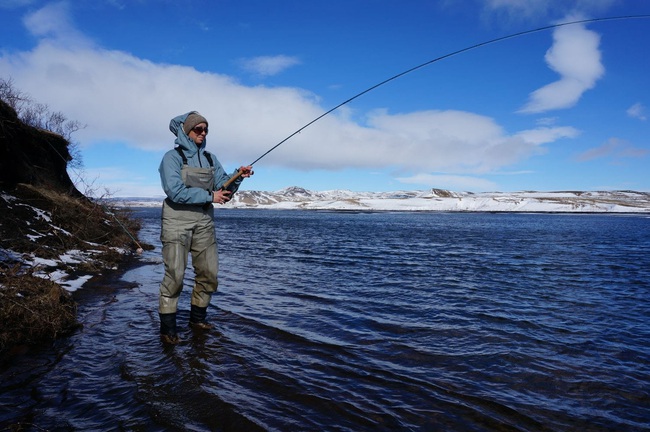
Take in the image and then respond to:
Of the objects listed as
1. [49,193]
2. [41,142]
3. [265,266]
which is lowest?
[265,266]

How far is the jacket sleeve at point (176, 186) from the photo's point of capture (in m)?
5.62

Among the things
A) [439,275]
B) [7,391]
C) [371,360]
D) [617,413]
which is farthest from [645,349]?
[7,391]

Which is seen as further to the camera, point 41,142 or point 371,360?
point 41,142

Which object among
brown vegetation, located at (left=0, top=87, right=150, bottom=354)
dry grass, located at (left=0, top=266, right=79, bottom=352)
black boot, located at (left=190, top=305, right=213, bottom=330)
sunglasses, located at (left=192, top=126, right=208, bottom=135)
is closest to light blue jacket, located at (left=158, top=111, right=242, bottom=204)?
sunglasses, located at (left=192, top=126, right=208, bottom=135)

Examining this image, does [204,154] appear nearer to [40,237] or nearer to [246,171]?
[246,171]

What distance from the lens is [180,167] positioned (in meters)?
5.92

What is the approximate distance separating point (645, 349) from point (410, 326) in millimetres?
3927

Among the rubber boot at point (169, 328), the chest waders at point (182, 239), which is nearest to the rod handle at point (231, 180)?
the chest waders at point (182, 239)

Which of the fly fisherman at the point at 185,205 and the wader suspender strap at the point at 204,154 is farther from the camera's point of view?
the wader suspender strap at the point at 204,154

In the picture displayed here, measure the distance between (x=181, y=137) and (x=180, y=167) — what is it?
48 cm

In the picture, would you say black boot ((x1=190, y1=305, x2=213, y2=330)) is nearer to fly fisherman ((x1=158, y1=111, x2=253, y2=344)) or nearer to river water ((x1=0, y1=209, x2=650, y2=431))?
river water ((x1=0, y1=209, x2=650, y2=431))

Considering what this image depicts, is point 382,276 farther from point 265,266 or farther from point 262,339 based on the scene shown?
point 262,339

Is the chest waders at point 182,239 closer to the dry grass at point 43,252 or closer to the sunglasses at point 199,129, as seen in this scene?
the sunglasses at point 199,129

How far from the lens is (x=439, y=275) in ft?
47.0
